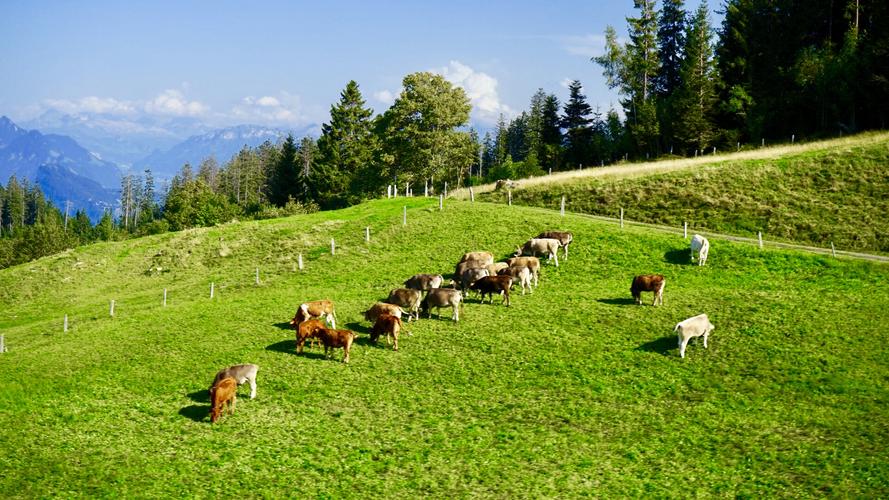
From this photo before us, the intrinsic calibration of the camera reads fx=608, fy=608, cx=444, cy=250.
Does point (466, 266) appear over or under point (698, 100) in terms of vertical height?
under

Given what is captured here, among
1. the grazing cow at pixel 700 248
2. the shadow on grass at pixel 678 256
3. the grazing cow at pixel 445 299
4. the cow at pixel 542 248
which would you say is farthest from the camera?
the cow at pixel 542 248

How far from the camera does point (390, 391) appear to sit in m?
22.4

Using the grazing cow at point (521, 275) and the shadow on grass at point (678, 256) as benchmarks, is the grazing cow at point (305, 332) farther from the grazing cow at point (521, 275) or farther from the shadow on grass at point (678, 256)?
the shadow on grass at point (678, 256)

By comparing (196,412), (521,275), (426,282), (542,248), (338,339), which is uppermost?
(542,248)

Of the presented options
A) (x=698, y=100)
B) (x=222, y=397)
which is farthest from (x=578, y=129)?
(x=222, y=397)

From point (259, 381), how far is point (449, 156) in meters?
56.0

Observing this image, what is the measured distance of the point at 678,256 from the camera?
127 feet

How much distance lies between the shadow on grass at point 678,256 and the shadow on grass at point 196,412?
2851 cm

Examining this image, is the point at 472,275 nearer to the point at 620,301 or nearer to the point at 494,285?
the point at 494,285

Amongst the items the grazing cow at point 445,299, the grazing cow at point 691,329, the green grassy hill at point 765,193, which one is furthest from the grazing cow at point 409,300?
the green grassy hill at point 765,193

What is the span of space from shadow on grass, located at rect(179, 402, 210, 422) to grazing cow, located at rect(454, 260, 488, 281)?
1708cm

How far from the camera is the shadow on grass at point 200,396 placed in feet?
72.6

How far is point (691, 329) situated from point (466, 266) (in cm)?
1417

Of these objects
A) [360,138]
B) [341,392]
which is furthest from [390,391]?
[360,138]
